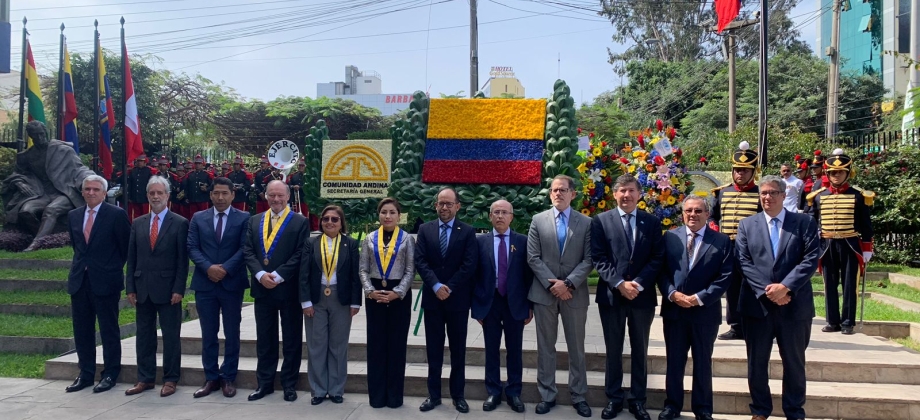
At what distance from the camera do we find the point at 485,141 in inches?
275

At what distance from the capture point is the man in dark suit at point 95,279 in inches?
222

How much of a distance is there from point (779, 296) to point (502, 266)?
188cm

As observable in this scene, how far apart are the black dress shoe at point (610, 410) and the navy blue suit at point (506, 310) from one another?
0.62 m

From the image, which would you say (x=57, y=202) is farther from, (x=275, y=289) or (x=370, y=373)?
(x=370, y=373)

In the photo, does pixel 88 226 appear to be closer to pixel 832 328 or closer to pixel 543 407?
pixel 543 407

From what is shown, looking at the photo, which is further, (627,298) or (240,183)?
(240,183)

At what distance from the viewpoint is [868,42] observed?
31.6m

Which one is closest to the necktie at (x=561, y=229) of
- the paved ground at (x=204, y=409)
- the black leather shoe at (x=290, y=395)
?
the paved ground at (x=204, y=409)

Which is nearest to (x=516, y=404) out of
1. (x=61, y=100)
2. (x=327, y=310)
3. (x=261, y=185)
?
(x=327, y=310)

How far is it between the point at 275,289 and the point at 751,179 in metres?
4.07

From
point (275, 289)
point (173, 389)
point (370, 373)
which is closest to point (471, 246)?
point (370, 373)

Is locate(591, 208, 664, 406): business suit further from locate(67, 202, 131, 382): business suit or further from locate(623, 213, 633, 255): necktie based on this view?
locate(67, 202, 131, 382): business suit

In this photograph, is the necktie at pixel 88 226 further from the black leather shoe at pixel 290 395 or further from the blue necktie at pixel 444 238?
the blue necktie at pixel 444 238

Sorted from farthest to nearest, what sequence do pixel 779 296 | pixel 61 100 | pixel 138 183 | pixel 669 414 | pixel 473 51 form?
pixel 473 51 → pixel 138 183 → pixel 61 100 → pixel 669 414 → pixel 779 296
